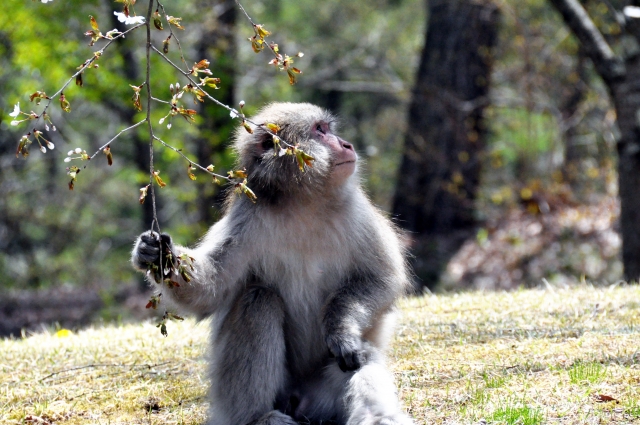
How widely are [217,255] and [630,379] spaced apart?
227 cm

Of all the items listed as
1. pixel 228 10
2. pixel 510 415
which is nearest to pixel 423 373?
pixel 510 415

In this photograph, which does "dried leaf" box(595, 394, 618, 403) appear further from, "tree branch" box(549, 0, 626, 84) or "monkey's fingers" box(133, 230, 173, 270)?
"tree branch" box(549, 0, 626, 84)

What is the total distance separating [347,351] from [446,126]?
362 inches

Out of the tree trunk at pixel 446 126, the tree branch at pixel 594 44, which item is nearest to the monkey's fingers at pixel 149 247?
the tree branch at pixel 594 44

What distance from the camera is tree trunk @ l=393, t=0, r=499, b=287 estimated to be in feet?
41.5

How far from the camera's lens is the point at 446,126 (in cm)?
1276

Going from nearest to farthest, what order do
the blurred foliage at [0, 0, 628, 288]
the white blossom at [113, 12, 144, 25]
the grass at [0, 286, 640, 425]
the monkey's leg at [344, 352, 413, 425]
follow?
the white blossom at [113, 12, 144, 25] → the monkey's leg at [344, 352, 413, 425] → the grass at [0, 286, 640, 425] → the blurred foliage at [0, 0, 628, 288]

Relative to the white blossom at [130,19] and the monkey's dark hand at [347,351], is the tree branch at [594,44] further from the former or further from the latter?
the white blossom at [130,19]

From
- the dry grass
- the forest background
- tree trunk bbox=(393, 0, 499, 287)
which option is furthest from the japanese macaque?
tree trunk bbox=(393, 0, 499, 287)

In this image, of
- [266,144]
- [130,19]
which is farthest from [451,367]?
[130,19]

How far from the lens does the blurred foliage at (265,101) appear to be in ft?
43.7

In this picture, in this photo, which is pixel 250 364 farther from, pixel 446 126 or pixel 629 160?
pixel 446 126

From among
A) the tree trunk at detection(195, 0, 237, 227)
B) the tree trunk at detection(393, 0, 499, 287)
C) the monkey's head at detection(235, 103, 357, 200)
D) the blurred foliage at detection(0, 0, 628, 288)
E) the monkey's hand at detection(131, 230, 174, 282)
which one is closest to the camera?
the monkey's hand at detection(131, 230, 174, 282)

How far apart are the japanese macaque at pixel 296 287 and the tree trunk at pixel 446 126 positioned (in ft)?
25.9
